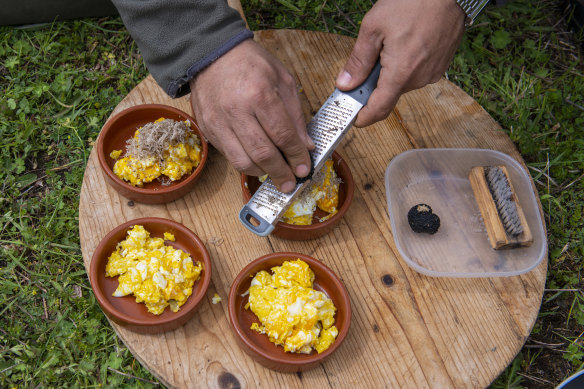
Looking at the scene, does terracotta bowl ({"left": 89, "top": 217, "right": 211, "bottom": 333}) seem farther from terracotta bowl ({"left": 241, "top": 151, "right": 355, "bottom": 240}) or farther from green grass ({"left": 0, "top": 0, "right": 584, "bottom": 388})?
green grass ({"left": 0, "top": 0, "right": 584, "bottom": 388})

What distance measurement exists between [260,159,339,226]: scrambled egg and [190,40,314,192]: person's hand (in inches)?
12.4

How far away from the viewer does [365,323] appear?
2.50m

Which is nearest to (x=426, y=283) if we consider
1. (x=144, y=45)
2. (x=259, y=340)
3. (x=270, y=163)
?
(x=259, y=340)

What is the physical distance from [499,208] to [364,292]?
89 centimetres

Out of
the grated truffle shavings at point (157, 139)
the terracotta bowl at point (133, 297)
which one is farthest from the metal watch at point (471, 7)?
the terracotta bowl at point (133, 297)

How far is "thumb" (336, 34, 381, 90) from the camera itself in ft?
7.34

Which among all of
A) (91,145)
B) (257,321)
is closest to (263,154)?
(257,321)

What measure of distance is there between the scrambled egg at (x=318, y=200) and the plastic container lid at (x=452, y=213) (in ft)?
1.08

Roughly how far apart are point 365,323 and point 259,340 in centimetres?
51

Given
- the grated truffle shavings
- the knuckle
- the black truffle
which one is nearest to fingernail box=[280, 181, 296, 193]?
the knuckle

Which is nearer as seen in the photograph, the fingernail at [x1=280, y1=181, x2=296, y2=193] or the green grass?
the fingernail at [x1=280, y1=181, x2=296, y2=193]

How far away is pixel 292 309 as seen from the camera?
2.29 m

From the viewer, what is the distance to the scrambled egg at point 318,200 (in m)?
2.53

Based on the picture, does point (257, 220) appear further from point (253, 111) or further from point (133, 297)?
point (133, 297)
